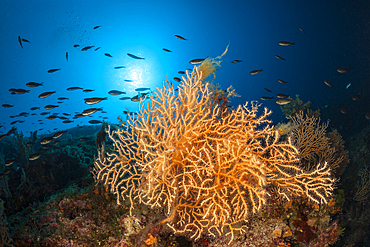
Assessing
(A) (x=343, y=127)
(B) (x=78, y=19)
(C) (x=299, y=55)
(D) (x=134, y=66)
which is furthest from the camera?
(C) (x=299, y=55)

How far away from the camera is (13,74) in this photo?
228 ft

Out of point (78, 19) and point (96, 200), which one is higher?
point (78, 19)

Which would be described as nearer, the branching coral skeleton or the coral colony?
the branching coral skeleton

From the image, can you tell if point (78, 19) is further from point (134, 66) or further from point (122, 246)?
point (122, 246)

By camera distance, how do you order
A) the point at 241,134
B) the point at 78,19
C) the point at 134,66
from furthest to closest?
the point at 134,66
the point at 78,19
the point at 241,134

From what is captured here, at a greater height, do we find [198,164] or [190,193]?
[198,164]

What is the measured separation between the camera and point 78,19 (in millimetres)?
51531

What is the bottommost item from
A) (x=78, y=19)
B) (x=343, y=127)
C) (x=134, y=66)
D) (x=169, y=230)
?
(x=134, y=66)

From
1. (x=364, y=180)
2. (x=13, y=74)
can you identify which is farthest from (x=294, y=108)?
(x=13, y=74)

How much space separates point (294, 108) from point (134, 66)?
6853cm

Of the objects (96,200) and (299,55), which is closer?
(96,200)

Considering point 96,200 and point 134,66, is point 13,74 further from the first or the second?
point 96,200

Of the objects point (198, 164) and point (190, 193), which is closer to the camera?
point (198, 164)

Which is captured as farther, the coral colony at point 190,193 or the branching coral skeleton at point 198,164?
the coral colony at point 190,193
